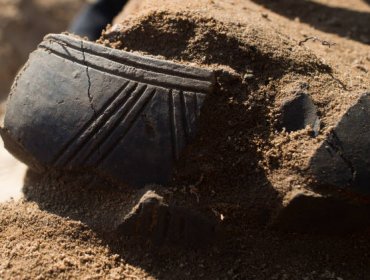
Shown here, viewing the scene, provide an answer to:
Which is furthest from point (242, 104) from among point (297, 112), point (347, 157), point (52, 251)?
point (52, 251)

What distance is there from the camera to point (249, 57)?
6.07ft

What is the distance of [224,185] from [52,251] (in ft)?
1.93

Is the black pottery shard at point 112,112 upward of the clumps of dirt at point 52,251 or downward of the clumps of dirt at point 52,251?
upward

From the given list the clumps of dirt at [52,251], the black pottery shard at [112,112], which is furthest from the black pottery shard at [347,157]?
the clumps of dirt at [52,251]

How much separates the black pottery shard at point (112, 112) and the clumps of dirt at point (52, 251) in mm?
202

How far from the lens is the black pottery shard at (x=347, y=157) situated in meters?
1.60

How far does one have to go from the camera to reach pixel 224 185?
1.75m

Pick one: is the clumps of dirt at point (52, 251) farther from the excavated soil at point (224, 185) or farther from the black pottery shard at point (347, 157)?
the black pottery shard at point (347, 157)

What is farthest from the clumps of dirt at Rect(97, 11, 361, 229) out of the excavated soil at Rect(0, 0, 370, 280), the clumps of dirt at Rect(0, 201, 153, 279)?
the clumps of dirt at Rect(0, 201, 153, 279)

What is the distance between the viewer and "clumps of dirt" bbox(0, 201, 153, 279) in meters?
1.67

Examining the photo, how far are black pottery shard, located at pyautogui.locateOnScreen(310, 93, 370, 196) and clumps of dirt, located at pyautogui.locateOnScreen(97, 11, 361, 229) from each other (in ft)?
0.10

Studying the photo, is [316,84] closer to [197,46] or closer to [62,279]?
[197,46]

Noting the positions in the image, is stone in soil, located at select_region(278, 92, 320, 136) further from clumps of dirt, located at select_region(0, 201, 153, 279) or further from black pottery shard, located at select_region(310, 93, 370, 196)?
clumps of dirt, located at select_region(0, 201, 153, 279)

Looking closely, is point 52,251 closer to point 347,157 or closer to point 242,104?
point 242,104
